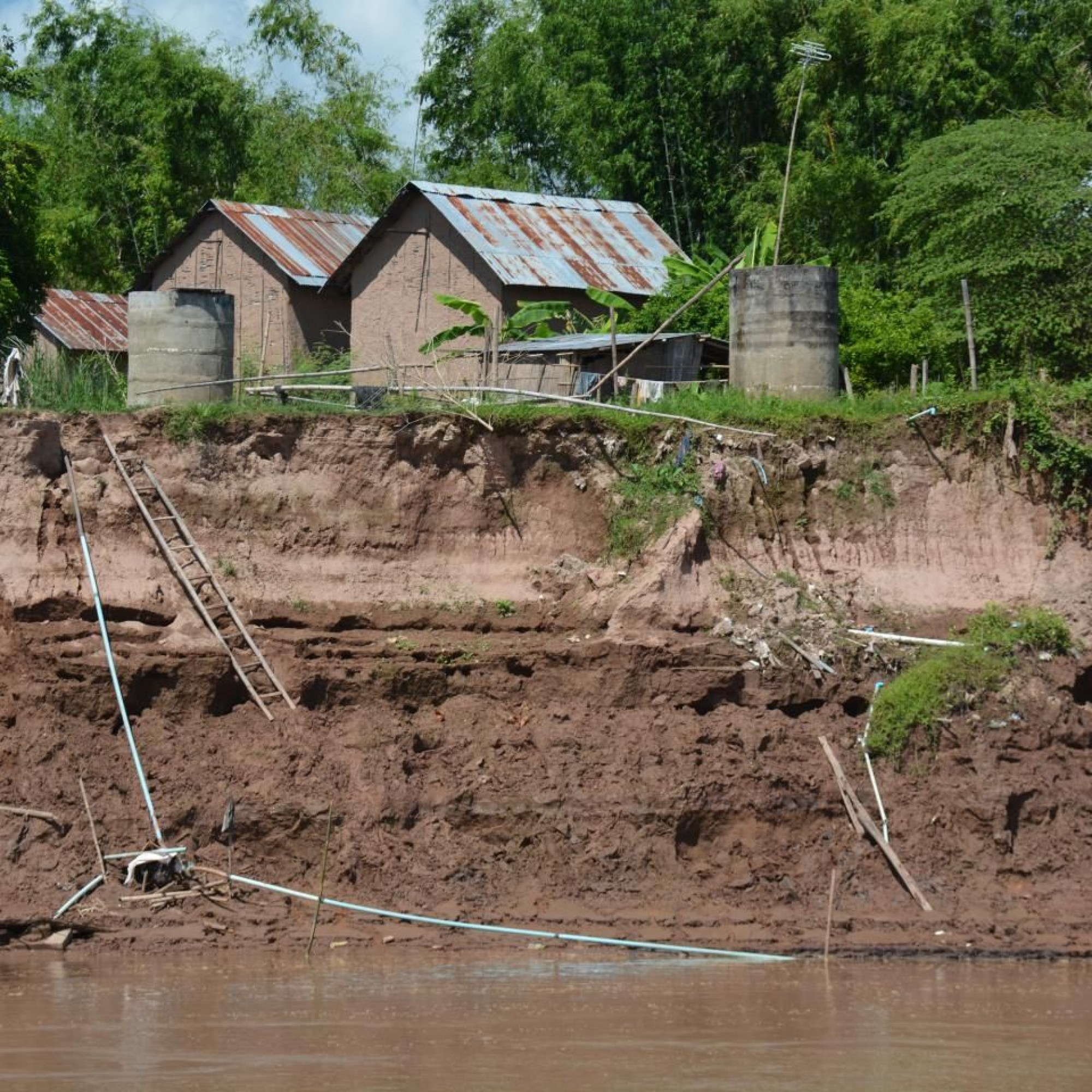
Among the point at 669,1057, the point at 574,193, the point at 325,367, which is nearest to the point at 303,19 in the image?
the point at 574,193

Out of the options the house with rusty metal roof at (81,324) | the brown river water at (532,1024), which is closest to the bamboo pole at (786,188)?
the brown river water at (532,1024)

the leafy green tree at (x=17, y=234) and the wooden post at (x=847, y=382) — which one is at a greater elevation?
the leafy green tree at (x=17, y=234)

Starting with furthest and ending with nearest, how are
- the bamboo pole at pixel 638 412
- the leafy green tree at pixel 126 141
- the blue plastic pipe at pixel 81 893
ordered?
the leafy green tree at pixel 126 141, the bamboo pole at pixel 638 412, the blue plastic pipe at pixel 81 893

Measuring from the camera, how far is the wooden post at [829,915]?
11.5 metres

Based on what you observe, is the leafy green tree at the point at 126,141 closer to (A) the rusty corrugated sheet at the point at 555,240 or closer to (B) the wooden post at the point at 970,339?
(A) the rusty corrugated sheet at the point at 555,240

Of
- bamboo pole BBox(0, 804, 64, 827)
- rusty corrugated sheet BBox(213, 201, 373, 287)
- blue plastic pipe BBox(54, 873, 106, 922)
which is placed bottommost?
blue plastic pipe BBox(54, 873, 106, 922)

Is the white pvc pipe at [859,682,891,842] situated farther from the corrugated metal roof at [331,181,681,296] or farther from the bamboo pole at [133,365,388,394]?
the corrugated metal roof at [331,181,681,296]

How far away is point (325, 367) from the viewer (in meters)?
19.3

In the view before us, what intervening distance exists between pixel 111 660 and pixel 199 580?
3.58ft

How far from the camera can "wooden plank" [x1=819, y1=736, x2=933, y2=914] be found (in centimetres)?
1215

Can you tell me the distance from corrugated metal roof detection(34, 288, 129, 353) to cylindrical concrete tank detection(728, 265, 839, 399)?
1383 centimetres

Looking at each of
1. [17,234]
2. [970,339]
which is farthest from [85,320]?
[970,339]

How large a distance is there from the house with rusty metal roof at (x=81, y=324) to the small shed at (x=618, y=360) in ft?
32.4

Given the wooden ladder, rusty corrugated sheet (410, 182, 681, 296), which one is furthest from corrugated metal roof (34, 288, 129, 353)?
the wooden ladder
